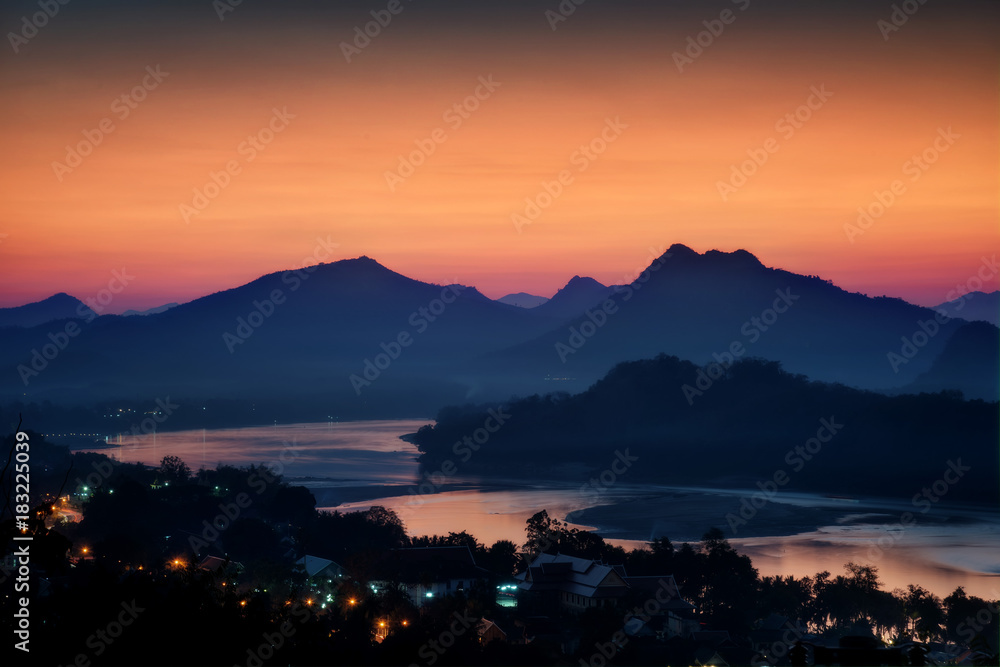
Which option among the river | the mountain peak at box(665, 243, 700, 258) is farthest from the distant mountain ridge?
the river

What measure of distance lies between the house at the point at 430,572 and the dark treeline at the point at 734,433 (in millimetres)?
19745

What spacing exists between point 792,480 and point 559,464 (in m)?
9.21

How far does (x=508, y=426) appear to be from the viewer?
4731cm

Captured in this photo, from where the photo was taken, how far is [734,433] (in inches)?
1826

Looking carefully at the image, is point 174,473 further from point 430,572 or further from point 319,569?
point 430,572

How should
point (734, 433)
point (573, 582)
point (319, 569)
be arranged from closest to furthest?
1. point (573, 582)
2. point (319, 569)
3. point (734, 433)

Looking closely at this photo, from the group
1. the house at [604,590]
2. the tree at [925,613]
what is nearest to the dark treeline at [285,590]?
the tree at [925,613]

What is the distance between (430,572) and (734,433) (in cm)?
3562

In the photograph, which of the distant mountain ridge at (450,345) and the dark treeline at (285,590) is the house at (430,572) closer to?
the dark treeline at (285,590)

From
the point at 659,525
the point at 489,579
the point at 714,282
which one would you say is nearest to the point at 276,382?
the point at 714,282

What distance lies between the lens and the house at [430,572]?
12.6 metres

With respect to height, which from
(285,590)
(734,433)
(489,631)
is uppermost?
(734,433)

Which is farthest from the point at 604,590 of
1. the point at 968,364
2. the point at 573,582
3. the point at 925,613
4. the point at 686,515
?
the point at 968,364

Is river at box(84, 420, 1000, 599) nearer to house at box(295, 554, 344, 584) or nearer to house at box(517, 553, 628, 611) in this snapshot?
house at box(517, 553, 628, 611)
